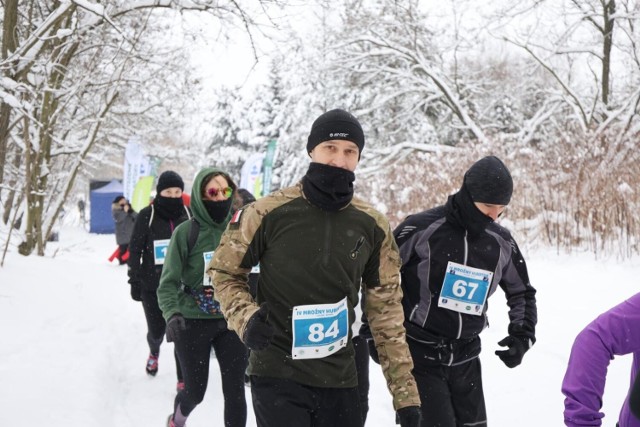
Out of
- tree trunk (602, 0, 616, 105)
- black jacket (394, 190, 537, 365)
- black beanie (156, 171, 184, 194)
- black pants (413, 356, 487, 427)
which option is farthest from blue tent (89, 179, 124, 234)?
black pants (413, 356, 487, 427)

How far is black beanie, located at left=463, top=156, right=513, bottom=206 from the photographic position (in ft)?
10.1

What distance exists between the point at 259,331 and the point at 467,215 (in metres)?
1.49

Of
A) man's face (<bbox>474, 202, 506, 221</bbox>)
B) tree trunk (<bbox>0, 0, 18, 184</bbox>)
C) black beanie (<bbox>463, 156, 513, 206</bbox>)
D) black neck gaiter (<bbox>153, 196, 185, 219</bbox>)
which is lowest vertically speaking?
black neck gaiter (<bbox>153, 196, 185, 219</bbox>)

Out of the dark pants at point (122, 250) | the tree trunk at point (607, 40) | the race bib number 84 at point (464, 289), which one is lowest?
the dark pants at point (122, 250)

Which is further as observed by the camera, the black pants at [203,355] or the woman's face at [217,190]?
the woman's face at [217,190]

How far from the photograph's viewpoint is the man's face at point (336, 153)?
2334 millimetres

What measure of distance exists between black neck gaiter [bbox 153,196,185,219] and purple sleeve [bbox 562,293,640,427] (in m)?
3.96

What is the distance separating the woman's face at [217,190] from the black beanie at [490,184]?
1.70 m

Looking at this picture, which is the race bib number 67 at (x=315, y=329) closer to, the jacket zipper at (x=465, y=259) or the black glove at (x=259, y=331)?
the black glove at (x=259, y=331)

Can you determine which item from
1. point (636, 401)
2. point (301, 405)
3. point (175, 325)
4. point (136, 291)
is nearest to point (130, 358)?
point (136, 291)

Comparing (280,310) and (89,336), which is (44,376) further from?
(280,310)

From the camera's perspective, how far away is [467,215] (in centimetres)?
313

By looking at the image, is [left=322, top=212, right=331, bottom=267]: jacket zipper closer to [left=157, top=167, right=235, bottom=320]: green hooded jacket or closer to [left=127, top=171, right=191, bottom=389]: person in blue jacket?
[left=157, top=167, right=235, bottom=320]: green hooded jacket

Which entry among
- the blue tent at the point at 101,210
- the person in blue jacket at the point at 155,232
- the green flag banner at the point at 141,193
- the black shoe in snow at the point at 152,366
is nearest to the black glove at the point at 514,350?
the person in blue jacket at the point at 155,232
